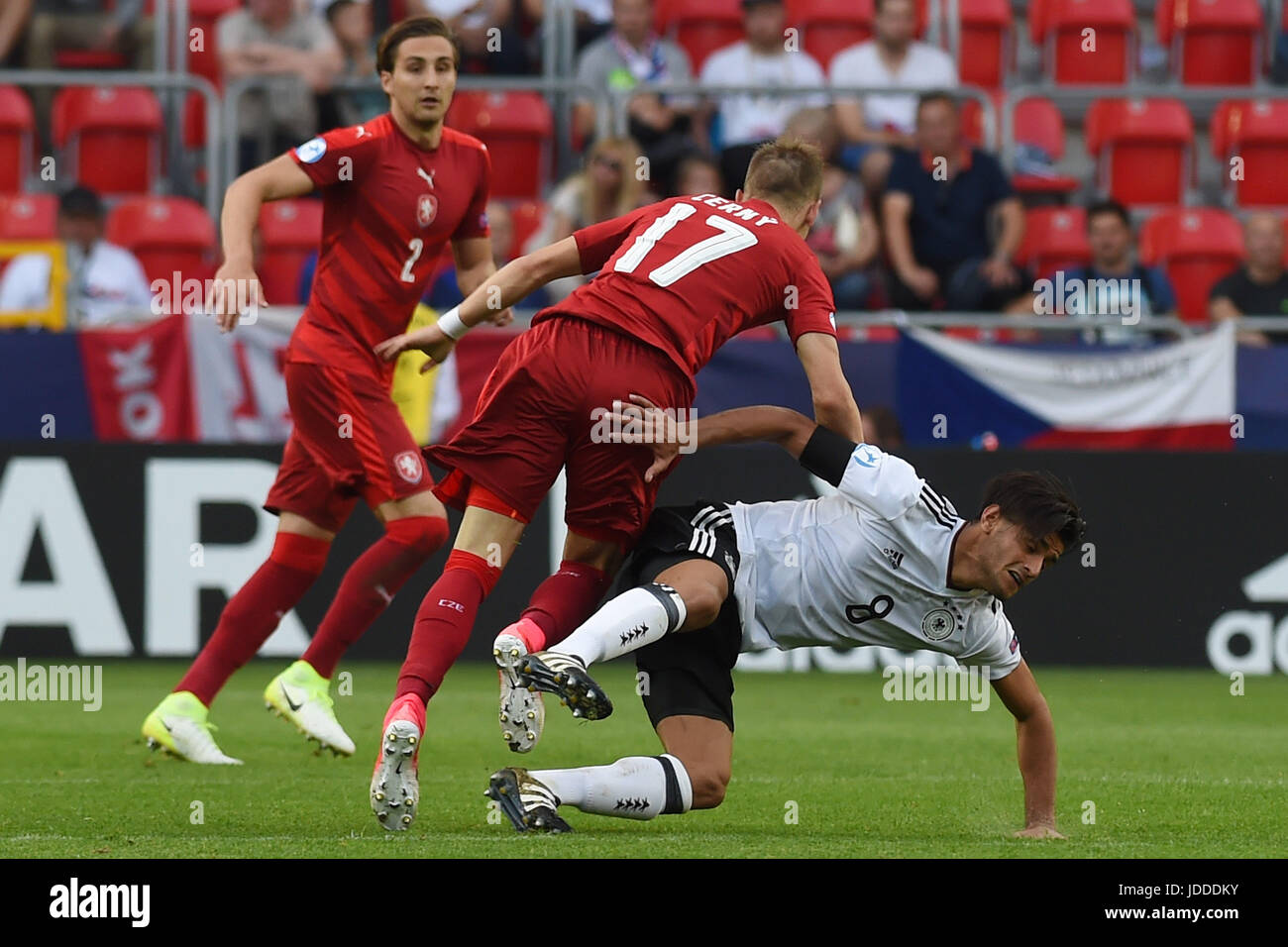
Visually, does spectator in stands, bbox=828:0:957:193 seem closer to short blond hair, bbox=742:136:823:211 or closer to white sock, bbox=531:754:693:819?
short blond hair, bbox=742:136:823:211

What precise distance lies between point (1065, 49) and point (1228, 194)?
1.64 m

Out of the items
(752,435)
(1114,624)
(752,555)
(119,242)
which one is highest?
(119,242)

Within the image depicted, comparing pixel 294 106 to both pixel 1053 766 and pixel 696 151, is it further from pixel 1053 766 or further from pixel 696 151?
pixel 1053 766

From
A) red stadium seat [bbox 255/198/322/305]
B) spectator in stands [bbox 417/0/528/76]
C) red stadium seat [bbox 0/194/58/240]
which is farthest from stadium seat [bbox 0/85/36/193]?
spectator in stands [bbox 417/0/528/76]

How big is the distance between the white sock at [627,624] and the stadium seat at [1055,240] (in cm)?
797

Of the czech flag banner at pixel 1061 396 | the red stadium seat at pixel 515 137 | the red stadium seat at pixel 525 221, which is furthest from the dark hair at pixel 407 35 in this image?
the red stadium seat at pixel 515 137

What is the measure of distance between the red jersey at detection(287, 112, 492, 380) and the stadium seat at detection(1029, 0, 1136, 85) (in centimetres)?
838

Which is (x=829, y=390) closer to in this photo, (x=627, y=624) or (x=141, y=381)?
(x=627, y=624)

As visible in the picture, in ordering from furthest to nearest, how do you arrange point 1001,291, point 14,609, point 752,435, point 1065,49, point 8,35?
1. point 1065,49
2. point 8,35
3. point 1001,291
4. point 14,609
5. point 752,435

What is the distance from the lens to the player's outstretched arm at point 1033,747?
531 centimetres

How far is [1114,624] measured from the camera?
1020 centimetres

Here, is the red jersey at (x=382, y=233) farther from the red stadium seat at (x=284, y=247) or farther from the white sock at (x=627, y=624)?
the red stadium seat at (x=284, y=247)

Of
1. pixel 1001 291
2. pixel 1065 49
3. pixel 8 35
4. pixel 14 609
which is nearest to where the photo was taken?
pixel 14 609

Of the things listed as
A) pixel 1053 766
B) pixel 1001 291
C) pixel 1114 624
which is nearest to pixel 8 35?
pixel 1001 291
